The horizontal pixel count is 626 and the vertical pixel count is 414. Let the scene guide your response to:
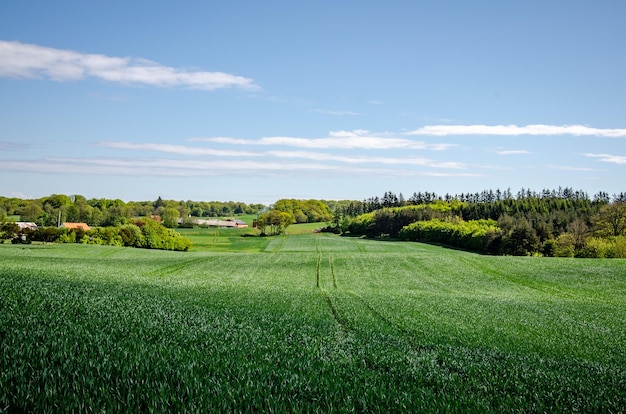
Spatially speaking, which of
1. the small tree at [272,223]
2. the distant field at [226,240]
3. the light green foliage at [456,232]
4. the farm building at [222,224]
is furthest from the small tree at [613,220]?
the farm building at [222,224]

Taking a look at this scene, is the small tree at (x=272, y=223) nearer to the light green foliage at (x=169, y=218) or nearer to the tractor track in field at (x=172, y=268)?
the light green foliage at (x=169, y=218)

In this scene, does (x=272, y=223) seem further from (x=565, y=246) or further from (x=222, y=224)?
(x=565, y=246)

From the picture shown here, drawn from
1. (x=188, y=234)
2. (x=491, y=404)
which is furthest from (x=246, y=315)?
(x=188, y=234)

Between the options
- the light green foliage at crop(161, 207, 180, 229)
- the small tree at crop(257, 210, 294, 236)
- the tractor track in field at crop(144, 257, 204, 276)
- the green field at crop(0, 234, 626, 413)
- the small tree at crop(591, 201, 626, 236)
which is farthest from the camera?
the light green foliage at crop(161, 207, 180, 229)

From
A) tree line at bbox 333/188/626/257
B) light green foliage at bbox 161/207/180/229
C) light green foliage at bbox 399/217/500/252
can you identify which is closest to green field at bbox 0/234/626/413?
tree line at bbox 333/188/626/257

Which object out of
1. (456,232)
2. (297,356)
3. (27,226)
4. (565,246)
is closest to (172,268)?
(297,356)

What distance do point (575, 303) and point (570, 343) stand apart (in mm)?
16129

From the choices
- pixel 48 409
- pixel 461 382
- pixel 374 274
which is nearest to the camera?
pixel 48 409

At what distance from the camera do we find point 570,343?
64.1 ft

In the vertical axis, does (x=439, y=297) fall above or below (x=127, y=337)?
below

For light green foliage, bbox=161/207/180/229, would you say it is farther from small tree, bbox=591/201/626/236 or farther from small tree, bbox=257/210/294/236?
small tree, bbox=591/201/626/236

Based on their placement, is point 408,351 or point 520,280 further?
point 520,280

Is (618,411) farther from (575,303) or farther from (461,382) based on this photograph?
(575,303)

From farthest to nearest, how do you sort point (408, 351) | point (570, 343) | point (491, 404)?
1. point (570, 343)
2. point (408, 351)
3. point (491, 404)
